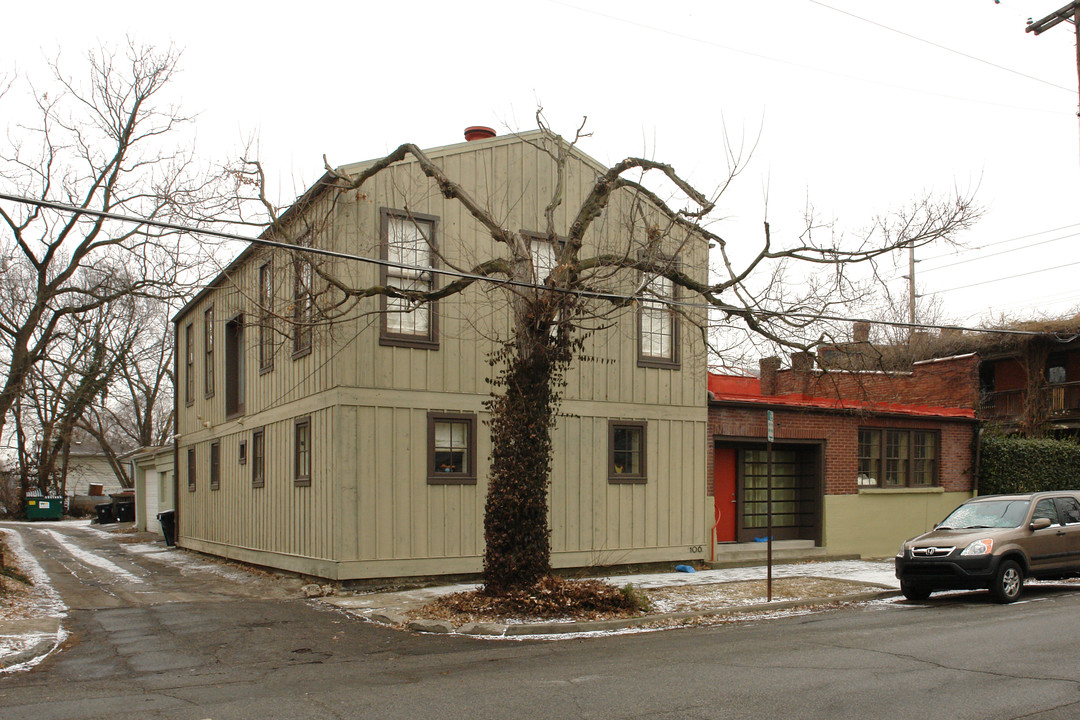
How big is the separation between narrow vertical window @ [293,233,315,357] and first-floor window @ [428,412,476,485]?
252 cm

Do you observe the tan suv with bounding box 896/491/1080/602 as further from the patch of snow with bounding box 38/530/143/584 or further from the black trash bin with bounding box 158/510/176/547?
the black trash bin with bounding box 158/510/176/547

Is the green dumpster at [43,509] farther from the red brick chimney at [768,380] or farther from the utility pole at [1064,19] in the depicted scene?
the utility pole at [1064,19]

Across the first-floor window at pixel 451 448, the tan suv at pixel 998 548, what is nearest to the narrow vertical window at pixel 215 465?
the first-floor window at pixel 451 448

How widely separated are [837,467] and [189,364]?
16827 mm

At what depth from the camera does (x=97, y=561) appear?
2114 centimetres

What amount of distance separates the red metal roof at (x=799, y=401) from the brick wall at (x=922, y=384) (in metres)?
3.40

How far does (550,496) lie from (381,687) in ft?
27.8

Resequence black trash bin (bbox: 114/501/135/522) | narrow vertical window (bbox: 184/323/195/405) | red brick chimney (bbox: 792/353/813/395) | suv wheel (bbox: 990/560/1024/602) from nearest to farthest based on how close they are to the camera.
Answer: suv wheel (bbox: 990/560/1024/602), narrow vertical window (bbox: 184/323/195/405), red brick chimney (bbox: 792/353/813/395), black trash bin (bbox: 114/501/135/522)

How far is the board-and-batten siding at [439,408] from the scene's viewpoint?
14875mm

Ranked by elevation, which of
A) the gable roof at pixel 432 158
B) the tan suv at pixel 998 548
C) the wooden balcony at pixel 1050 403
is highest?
the gable roof at pixel 432 158

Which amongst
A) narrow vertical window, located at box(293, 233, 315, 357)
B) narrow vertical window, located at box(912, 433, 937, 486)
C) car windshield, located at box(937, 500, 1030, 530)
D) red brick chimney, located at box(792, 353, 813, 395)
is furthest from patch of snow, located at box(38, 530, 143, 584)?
red brick chimney, located at box(792, 353, 813, 395)

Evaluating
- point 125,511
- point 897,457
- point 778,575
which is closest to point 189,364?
point 778,575

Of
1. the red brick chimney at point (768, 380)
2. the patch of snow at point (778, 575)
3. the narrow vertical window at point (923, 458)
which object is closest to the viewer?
the patch of snow at point (778, 575)

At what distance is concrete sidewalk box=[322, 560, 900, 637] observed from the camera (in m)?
11.3
